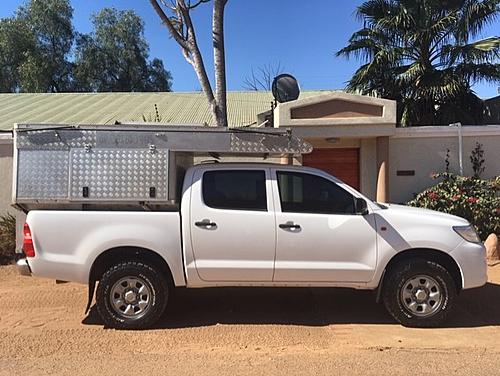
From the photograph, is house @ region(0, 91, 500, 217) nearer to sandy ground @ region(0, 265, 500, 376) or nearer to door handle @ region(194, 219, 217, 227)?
sandy ground @ region(0, 265, 500, 376)

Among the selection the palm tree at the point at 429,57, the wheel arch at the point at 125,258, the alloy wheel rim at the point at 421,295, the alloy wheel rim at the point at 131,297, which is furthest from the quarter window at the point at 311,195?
the palm tree at the point at 429,57

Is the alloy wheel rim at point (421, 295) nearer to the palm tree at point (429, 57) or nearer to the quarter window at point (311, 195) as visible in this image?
the quarter window at point (311, 195)

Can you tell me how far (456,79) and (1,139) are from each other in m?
11.6

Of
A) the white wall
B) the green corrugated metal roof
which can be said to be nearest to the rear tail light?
the white wall

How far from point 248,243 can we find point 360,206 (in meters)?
1.33

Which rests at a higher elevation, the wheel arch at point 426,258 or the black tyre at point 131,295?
the wheel arch at point 426,258

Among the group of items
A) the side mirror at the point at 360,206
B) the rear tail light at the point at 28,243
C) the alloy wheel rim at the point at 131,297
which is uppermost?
the side mirror at the point at 360,206

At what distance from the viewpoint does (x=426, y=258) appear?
608 cm

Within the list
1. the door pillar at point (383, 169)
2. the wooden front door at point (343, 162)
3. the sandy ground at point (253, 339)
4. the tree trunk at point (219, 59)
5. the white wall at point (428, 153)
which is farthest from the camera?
the wooden front door at point (343, 162)

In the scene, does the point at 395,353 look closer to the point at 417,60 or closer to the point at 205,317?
the point at 205,317

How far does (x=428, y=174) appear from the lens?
12031 mm

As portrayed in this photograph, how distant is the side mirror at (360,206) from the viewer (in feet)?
19.8

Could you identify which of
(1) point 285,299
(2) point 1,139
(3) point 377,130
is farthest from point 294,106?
(2) point 1,139

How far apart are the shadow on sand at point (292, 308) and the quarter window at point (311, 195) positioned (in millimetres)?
1345
